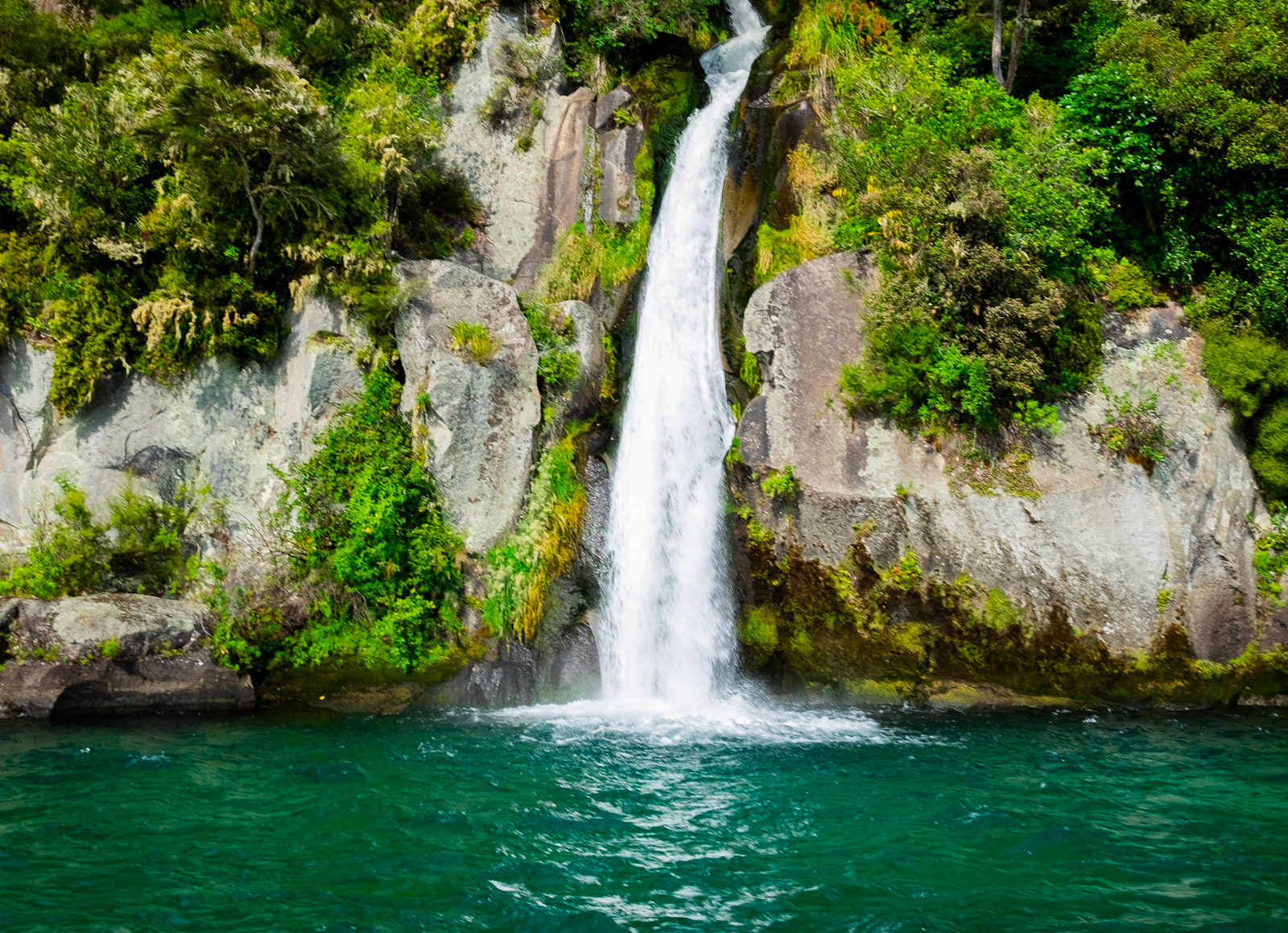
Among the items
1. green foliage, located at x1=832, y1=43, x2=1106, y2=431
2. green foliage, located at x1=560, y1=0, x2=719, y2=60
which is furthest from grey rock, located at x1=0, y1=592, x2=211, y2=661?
green foliage, located at x1=560, y1=0, x2=719, y2=60

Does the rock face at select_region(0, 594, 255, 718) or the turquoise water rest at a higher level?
the rock face at select_region(0, 594, 255, 718)

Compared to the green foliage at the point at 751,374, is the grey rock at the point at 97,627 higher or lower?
lower

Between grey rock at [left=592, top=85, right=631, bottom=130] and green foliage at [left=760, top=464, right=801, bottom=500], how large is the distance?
9920mm

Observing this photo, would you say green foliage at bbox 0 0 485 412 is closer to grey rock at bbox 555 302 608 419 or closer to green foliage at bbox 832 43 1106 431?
grey rock at bbox 555 302 608 419

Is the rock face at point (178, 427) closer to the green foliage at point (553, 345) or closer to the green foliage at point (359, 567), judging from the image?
the green foliage at point (359, 567)

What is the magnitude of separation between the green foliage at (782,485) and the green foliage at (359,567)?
509 cm

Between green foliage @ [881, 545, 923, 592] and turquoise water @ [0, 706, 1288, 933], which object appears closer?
turquoise water @ [0, 706, 1288, 933]

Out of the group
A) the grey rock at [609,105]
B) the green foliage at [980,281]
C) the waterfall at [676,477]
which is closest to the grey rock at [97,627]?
the waterfall at [676,477]

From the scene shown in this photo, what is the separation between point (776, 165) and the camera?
17.0 m

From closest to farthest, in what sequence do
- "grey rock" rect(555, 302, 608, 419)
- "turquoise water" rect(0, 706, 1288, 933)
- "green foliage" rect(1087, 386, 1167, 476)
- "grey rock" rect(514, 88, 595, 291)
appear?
1. "turquoise water" rect(0, 706, 1288, 933)
2. "green foliage" rect(1087, 386, 1167, 476)
3. "grey rock" rect(555, 302, 608, 419)
4. "grey rock" rect(514, 88, 595, 291)

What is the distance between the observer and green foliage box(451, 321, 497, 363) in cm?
1395

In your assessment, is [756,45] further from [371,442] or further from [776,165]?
[371,442]

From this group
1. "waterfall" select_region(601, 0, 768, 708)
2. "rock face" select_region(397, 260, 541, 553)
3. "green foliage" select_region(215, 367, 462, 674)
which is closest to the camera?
"green foliage" select_region(215, 367, 462, 674)

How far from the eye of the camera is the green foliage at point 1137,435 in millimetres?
12273
